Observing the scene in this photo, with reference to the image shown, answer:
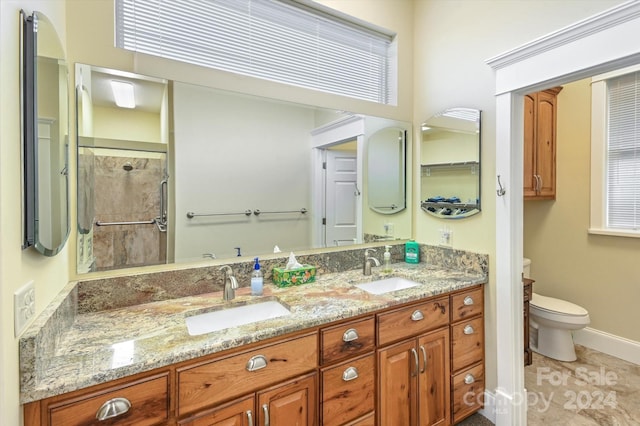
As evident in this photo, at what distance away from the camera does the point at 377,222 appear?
2.37 metres

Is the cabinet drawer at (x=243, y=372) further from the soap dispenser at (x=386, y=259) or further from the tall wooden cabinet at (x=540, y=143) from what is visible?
the tall wooden cabinet at (x=540, y=143)

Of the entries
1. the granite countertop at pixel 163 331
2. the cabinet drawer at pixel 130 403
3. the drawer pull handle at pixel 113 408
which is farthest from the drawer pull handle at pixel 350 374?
the drawer pull handle at pixel 113 408

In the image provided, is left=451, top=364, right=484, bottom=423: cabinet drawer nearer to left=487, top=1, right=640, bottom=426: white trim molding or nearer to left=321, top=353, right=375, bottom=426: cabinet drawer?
left=487, top=1, right=640, bottom=426: white trim molding

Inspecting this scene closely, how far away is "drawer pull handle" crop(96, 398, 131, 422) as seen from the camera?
3.04 feet

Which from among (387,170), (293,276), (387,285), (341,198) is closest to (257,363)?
(293,276)

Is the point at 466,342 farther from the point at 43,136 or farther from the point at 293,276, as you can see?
the point at 43,136

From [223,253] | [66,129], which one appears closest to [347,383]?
[223,253]

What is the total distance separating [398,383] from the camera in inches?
63.2

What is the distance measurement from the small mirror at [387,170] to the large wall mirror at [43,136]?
1774 millimetres

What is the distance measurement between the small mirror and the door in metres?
0.17

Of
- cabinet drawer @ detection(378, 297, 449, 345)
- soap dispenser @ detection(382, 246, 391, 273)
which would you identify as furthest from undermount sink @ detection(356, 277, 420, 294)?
cabinet drawer @ detection(378, 297, 449, 345)

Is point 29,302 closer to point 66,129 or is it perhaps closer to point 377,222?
point 66,129

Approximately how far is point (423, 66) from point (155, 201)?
2.13 m

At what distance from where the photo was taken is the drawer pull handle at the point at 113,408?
93 cm
